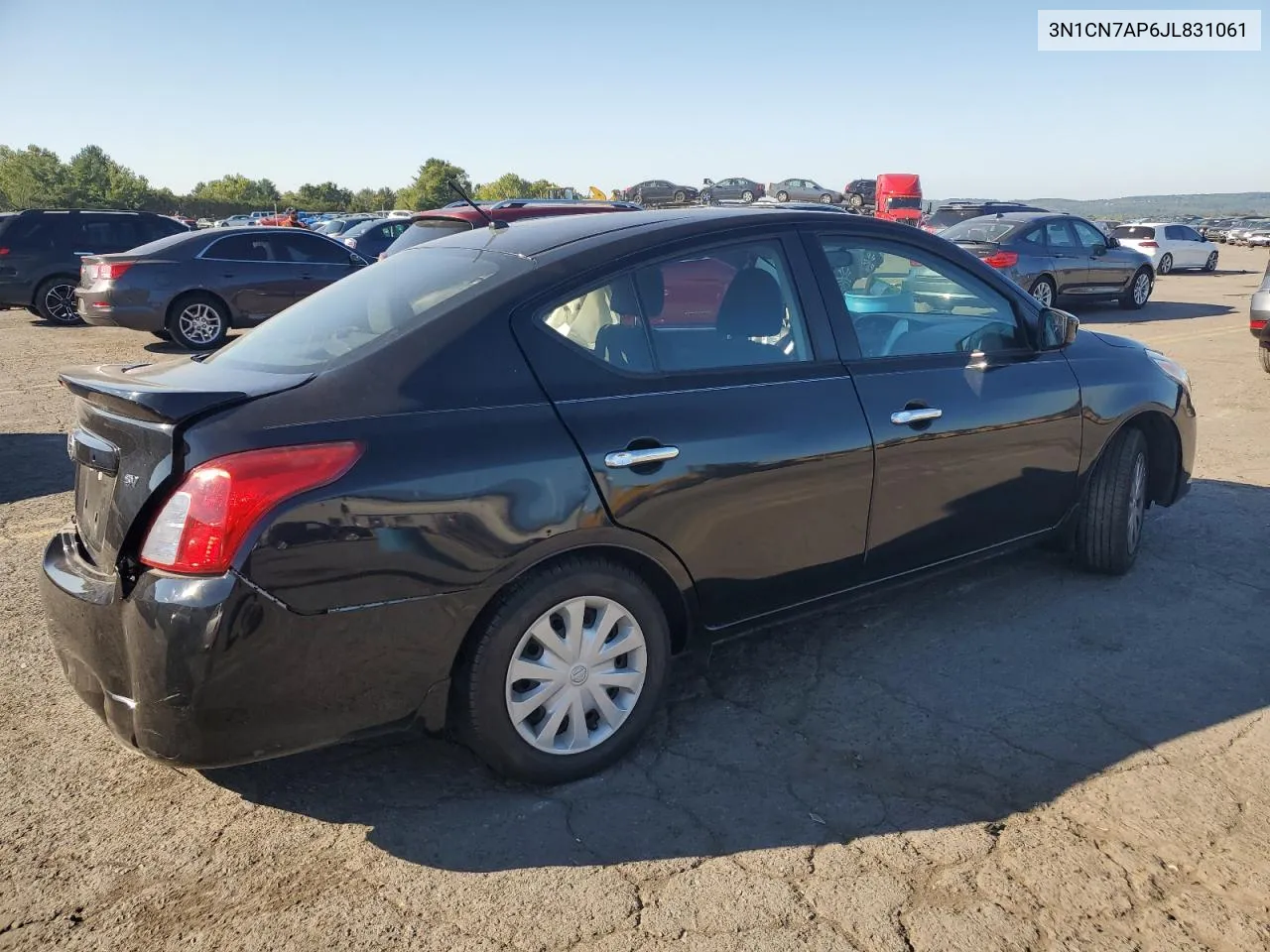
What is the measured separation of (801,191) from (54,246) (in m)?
38.7

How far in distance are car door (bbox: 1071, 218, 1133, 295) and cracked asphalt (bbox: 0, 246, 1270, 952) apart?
12404 millimetres

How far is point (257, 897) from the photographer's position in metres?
2.53

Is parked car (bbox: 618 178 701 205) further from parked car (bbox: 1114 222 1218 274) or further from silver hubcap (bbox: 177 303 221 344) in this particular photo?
silver hubcap (bbox: 177 303 221 344)

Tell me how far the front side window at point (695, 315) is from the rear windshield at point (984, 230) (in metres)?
12.1

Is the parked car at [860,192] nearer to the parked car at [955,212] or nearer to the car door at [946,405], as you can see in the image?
the parked car at [955,212]

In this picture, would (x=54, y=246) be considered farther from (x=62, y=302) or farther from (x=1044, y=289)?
(x=1044, y=289)

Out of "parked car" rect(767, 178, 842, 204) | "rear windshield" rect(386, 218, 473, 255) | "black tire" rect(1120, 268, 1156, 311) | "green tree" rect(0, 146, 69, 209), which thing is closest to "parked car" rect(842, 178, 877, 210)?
"parked car" rect(767, 178, 842, 204)

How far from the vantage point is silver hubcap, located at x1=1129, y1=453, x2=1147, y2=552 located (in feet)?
15.1

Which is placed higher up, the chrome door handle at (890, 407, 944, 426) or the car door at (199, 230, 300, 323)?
the car door at (199, 230, 300, 323)

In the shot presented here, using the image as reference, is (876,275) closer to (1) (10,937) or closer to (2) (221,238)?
(1) (10,937)

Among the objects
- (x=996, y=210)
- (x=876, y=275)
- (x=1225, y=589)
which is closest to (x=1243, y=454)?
(x=1225, y=589)

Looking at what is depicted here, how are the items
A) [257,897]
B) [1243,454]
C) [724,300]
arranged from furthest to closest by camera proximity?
[1243,454]
[724,300]
[257,897]

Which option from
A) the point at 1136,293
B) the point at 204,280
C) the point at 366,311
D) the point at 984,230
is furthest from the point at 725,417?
the point at 1136,293

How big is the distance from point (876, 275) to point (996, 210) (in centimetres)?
1990
